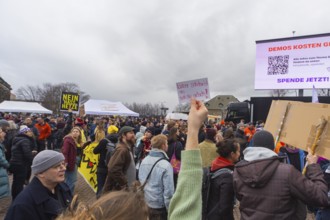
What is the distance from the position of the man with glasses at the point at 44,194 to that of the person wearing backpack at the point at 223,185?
5.67 feet

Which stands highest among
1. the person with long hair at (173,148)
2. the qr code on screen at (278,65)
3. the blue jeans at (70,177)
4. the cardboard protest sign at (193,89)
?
the qr code on screen at (278,65)

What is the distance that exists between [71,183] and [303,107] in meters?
5.32

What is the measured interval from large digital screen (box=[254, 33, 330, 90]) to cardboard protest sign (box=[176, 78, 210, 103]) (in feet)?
40.1

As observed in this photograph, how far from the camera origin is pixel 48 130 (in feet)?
40.9

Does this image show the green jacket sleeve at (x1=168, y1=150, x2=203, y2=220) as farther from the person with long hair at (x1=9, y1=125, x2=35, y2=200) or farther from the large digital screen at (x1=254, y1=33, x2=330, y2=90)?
the large digital screen at (x1=254, y1=33, x2=330, y2=90)

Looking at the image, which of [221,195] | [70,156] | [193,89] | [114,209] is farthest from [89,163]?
[114,209]

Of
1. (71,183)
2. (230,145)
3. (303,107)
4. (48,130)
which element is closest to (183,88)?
(230,145)

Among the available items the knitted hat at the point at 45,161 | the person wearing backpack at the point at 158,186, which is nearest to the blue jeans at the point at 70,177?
the person wearing backpack at the point at 158,186

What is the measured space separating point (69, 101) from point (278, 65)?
1049cm

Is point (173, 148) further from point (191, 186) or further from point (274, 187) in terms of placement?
point (191, 186)

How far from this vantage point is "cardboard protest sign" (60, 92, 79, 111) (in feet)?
46.5

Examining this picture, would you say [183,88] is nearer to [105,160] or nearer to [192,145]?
[192,145]

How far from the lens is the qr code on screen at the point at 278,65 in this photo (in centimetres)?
1623

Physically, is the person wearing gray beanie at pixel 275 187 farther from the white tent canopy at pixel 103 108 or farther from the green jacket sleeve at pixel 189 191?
the white tent canopy at pixel 103 108
